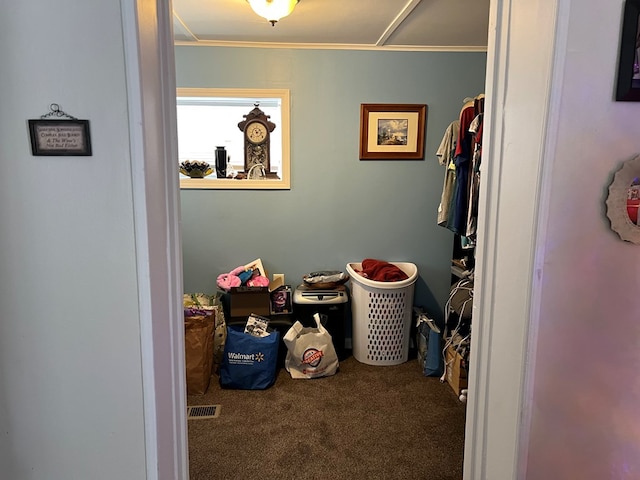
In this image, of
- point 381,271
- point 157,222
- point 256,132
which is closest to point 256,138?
point 256,132

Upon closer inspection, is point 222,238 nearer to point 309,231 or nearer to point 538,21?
point 309,231

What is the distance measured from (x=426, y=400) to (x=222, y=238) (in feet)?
5.74

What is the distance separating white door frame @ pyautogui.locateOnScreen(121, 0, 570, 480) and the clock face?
82.1 inches

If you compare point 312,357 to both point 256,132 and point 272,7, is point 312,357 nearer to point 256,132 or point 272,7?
point 256,132

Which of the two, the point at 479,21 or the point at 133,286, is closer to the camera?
the point at 133,286

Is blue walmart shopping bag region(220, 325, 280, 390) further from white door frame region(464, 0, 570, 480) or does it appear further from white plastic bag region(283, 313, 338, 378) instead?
white door frame region(464, 0, 570, 480)

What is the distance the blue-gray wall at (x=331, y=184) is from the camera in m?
3.06

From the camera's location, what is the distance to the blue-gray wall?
3062mm

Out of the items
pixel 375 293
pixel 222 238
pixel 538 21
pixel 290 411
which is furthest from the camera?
pixel 222 238

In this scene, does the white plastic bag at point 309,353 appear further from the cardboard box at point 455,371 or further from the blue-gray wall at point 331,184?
the cardboard box at point 455,371

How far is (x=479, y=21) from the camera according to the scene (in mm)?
2527

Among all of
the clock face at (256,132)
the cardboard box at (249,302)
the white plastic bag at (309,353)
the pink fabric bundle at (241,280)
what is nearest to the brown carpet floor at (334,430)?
the white plastic bag at (309,353)

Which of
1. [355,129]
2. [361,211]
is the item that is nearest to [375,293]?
[361,211]

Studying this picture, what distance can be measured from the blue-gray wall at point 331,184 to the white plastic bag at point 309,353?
55 centimetres
